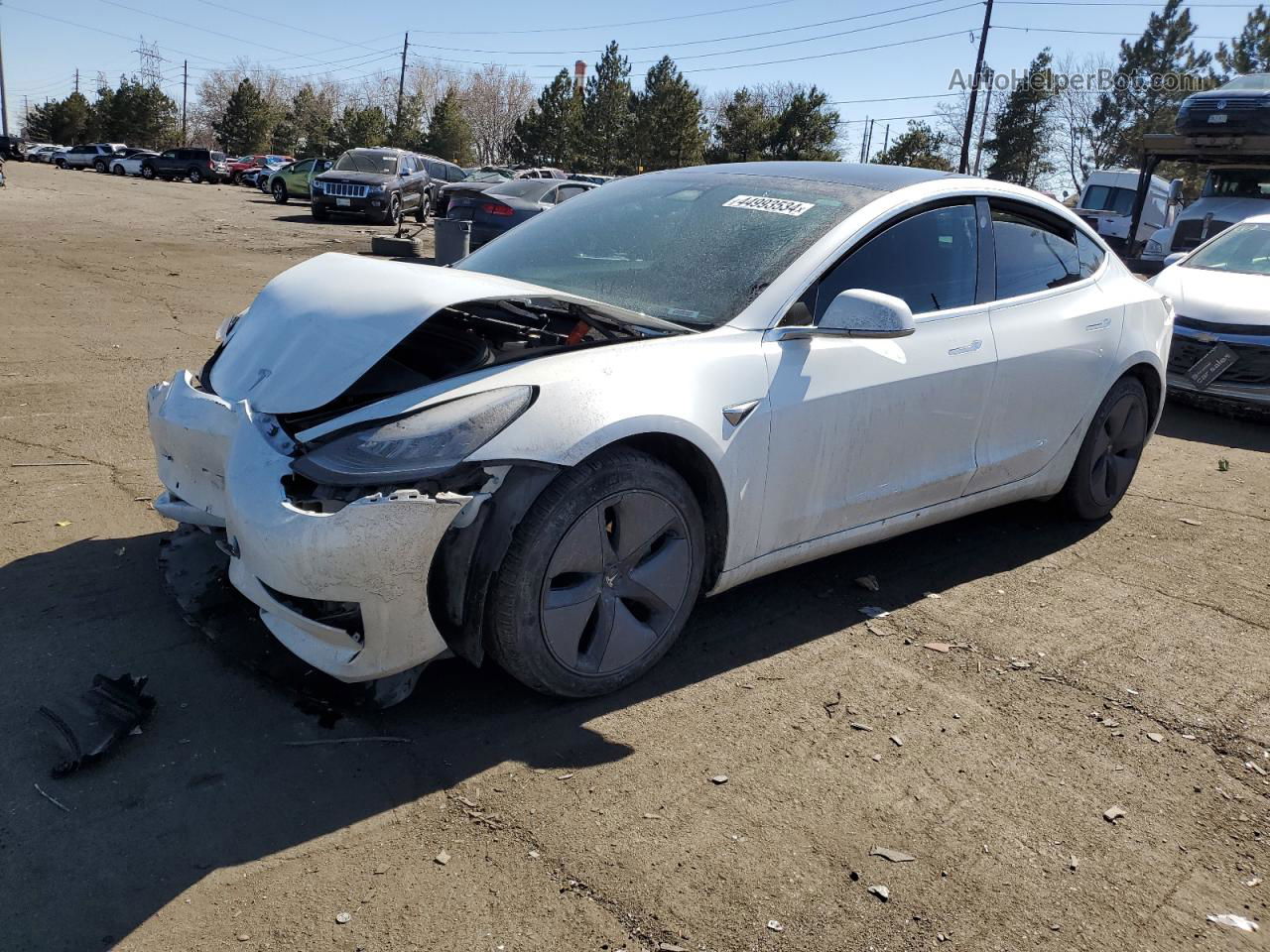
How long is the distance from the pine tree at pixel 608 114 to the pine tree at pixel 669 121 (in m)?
4.62

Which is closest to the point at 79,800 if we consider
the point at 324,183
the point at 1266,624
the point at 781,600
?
the point at 781,600

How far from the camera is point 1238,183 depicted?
15078 mm

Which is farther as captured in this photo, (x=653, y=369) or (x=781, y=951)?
(x=653, y=369)

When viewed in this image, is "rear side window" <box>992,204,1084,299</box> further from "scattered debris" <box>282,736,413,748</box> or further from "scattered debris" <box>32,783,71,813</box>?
"scattered debris" <box>32,783,71,813</box>

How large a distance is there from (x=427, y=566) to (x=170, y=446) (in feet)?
3.77

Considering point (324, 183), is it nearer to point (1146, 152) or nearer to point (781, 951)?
point (1146, 152)

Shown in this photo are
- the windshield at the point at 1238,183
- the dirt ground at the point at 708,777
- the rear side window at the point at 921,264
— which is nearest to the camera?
the dirt ground at the point at 708,777

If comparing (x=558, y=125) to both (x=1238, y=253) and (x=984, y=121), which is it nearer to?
(x=984, y=121)

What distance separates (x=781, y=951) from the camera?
222 cm

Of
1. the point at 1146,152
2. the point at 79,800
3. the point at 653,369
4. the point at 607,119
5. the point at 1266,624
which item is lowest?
the point at 79,800

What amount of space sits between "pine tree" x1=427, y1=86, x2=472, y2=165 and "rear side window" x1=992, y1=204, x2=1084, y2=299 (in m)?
61.2

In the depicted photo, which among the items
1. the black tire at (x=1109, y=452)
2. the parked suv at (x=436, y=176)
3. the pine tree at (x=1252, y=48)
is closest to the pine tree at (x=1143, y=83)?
the pine tree at (x=1252, y=48)

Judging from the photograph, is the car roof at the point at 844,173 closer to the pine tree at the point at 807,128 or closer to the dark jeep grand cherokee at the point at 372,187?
the dark jeep grand cherokee at the point at 372,187

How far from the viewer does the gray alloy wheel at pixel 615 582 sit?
296 cm
